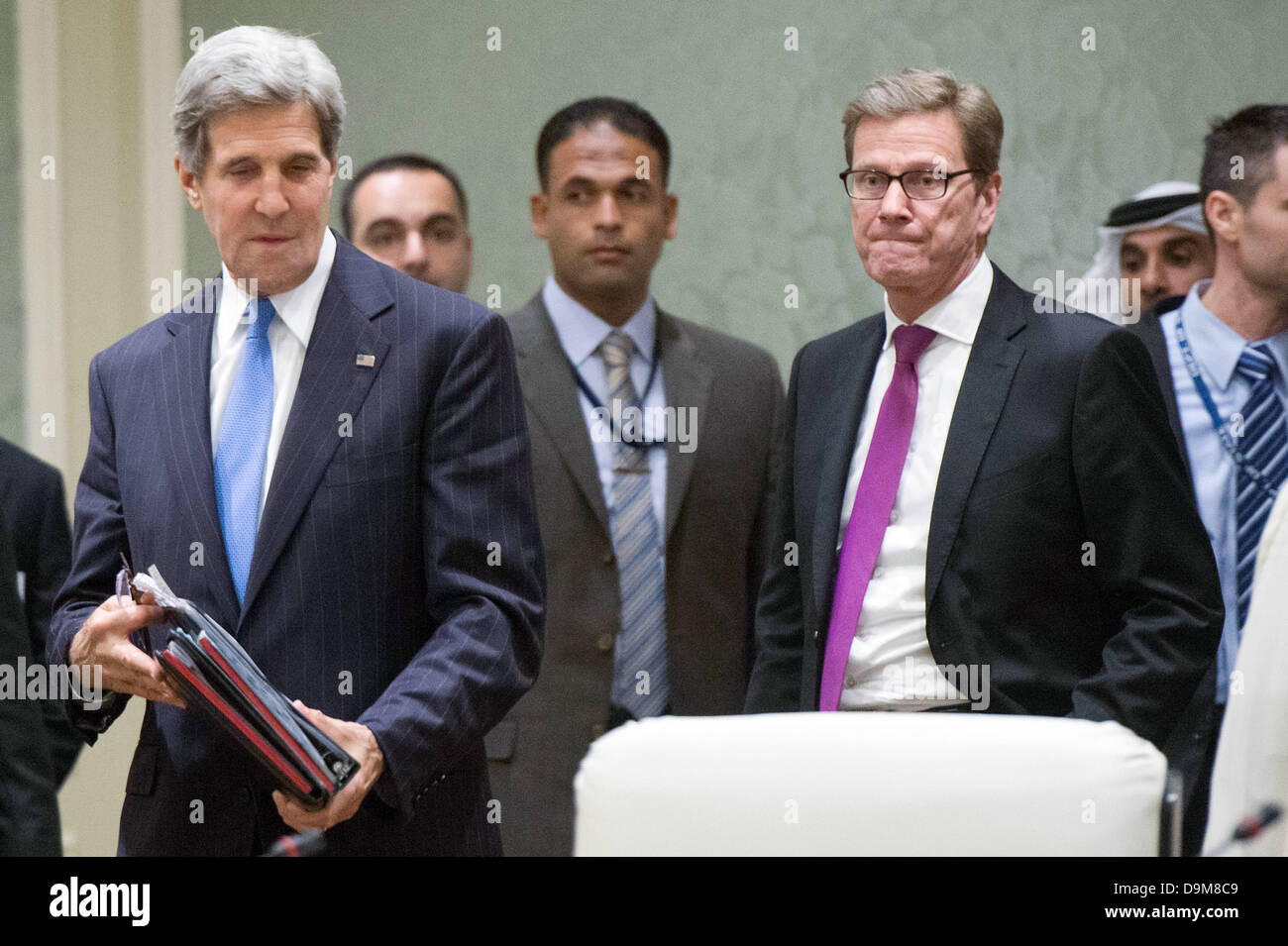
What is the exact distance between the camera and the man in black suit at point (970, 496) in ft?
7.77

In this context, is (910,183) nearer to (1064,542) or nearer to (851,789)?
(1064,542)

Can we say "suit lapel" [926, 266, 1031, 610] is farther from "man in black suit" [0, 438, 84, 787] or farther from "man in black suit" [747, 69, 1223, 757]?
"man in black suit" [0, 438, 84, 787]

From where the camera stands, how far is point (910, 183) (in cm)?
261

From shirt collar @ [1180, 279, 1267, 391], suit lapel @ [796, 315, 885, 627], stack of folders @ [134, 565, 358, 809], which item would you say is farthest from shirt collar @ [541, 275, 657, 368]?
stack of folders @ [134, 565, 358, 809]

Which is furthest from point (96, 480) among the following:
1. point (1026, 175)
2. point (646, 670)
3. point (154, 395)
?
point (1026, 175)

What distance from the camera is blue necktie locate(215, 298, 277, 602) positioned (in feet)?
6.98

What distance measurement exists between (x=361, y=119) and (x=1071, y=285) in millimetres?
1954

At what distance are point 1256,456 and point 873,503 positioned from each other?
109cm

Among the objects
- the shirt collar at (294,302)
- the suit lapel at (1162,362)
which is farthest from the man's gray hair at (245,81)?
the suit lapel at (1162,362)

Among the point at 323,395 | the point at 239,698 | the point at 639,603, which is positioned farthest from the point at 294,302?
the point at 639,603

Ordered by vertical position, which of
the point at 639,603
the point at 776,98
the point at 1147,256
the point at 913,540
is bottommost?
the point at 639,603

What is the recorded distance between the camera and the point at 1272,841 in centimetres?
209

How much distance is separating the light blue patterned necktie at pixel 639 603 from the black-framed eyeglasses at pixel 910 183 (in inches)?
34.7

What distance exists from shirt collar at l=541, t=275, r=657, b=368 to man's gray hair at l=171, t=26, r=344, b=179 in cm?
124
